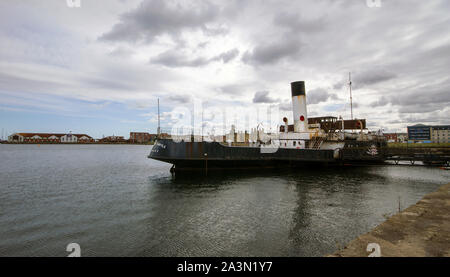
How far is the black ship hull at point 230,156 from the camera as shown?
950 inches

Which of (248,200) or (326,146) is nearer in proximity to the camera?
(248,200)

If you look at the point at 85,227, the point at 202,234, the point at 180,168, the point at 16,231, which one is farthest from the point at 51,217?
the point at 180,168

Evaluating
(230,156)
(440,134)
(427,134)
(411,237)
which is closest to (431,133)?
(440,134)

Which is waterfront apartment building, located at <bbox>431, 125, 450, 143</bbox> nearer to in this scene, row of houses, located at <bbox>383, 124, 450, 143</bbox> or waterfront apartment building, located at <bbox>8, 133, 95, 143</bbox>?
row of houses, located at <bbox>383, 124, 450, 143</bbox>

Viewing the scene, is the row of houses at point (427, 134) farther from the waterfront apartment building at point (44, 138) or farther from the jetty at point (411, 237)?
the waterfront apartment building at point (44, 138)

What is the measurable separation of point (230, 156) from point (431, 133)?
21894 centimetres

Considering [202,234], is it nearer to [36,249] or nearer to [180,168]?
[36,249]

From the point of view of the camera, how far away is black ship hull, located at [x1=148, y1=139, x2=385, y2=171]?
79.2ft

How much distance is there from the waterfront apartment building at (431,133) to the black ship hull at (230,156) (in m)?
189

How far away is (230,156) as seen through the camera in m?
25.4

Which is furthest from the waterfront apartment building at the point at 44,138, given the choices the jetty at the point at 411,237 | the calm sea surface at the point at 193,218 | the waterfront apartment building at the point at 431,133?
the waterfront apartment building at the point at 431,133
